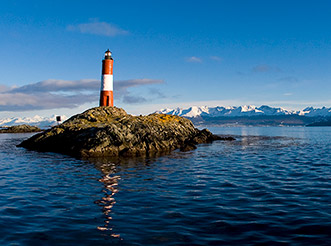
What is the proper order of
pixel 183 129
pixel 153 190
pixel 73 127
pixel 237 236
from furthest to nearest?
pixel 183 129
pixel 73 127
pixel 153 190
pixel 237 236

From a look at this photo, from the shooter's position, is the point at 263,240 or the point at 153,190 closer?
the point at 263,240

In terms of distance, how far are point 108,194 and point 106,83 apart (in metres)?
42.1

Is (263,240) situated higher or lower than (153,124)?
lower

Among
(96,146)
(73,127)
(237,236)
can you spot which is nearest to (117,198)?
(237,236)

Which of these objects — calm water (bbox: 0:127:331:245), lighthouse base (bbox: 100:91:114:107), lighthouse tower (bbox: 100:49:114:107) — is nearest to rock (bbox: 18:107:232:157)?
lighthouse base (bbox: 100:91:114:107)

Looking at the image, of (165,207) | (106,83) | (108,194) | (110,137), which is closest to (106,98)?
(106,83)

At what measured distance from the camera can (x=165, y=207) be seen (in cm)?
1241

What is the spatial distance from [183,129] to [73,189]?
37.5m

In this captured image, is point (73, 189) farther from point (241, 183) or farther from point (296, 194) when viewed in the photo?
point (296, 194)

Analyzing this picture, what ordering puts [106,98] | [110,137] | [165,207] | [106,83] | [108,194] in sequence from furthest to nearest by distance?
[106,98]
[106,83]
[110,137]
[108,194]
[165,207]

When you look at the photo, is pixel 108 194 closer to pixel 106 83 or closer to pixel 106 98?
pixel 106 98

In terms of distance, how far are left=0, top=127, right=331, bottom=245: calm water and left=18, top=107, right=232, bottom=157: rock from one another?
12.3 metres

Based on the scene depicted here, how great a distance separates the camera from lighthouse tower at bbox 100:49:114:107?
54312 mm

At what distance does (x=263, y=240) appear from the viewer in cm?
889
